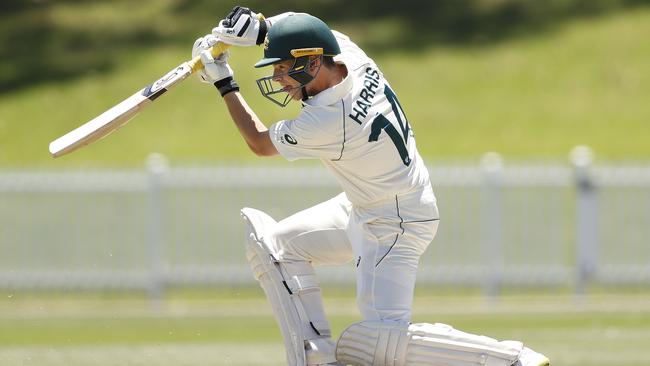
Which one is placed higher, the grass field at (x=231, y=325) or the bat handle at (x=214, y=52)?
the bat handle at (x=214, y=52)

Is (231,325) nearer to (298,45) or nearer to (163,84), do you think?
(163,84)

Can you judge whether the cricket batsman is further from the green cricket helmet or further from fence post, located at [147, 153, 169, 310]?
fence post, located at [147, 153, 169, 310]

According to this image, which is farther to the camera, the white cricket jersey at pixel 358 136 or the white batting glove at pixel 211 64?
the white batting glove at pixel 211 64

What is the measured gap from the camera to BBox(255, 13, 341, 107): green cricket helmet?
17.7 ft

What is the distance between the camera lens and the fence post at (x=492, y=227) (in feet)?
37.6

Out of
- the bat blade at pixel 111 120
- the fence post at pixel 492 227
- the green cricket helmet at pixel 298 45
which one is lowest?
the fence post at pixel 492 227

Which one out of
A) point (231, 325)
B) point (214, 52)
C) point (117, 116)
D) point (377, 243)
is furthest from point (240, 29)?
point (231, 325)

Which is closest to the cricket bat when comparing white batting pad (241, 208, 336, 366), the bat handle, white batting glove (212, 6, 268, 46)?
the bat handle

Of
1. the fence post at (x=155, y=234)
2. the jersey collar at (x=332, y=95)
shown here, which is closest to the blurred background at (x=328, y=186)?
the fence post at (x=155, y=234)

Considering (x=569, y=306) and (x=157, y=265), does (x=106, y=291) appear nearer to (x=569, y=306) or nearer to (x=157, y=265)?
(x=157, y=265)

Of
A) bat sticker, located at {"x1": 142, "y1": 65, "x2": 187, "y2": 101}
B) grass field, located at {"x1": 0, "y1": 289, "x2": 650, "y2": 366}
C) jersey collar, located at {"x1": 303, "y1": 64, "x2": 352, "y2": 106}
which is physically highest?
jersey collar, located at {"x1": 303, "y1": 64, "x2": 352, "y2": 106}

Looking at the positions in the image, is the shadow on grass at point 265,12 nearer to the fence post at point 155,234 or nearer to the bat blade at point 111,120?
the fence post at point 155,234

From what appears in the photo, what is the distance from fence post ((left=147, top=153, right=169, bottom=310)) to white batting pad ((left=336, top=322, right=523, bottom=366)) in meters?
6.33

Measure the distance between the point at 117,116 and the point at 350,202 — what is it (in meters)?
1.08
